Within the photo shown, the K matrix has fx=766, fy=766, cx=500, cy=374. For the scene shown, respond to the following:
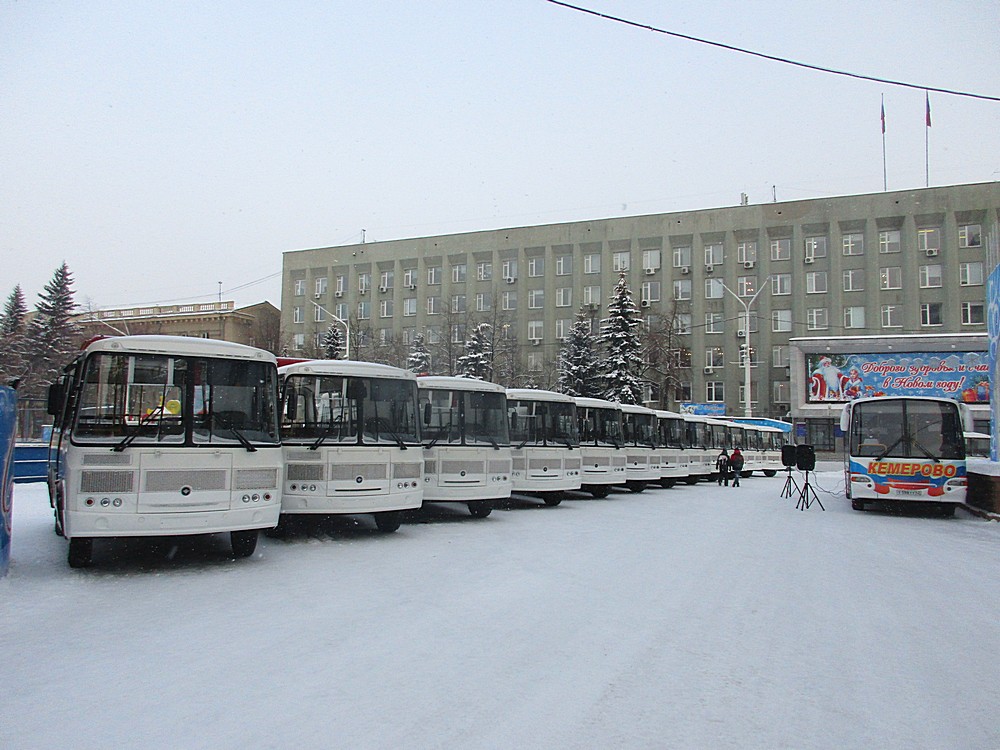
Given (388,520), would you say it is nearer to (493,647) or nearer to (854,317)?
(493,647)

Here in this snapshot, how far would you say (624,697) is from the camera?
5.16 m

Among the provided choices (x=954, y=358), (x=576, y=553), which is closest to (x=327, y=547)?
(x=576, y=553)

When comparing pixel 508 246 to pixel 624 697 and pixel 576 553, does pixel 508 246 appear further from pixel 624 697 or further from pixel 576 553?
Result: pixel 624 697

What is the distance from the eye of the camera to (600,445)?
20.5m

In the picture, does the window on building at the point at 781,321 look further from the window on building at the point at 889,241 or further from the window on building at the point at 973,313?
the window on building at the point at 973,313

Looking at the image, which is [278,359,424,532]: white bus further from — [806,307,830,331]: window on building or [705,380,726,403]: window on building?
[806,307,830,331]: window on building

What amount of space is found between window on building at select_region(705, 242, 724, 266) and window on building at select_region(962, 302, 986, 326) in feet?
58.9

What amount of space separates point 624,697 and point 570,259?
64.7 metres

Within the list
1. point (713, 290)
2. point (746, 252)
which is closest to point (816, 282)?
point (746, 252)

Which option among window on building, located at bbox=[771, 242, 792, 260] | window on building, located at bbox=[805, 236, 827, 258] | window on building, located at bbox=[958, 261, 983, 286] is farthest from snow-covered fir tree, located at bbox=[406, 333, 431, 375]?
window on building, located at bbox=[958, 261, 983, 286]

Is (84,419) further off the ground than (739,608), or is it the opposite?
(84,419)

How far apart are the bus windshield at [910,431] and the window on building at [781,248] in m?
46.3

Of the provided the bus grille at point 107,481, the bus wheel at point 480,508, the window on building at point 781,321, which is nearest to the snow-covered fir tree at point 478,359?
the window on building at point 781,321

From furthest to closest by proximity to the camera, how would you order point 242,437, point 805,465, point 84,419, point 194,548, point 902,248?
1. point 902,248
2. point 805,465
3. point 194,548
4. point 242,437
5. point 84,419
